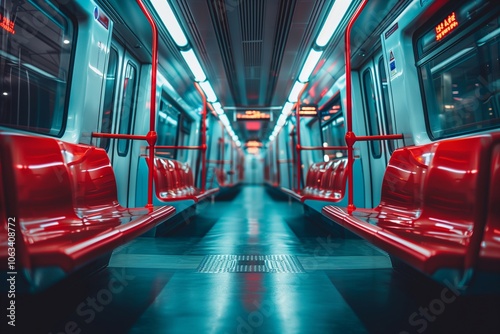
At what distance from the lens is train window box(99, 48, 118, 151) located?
3814 mm

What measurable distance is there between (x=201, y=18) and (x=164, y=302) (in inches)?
143

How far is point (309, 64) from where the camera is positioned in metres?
4.59

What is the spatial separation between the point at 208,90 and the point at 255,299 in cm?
526

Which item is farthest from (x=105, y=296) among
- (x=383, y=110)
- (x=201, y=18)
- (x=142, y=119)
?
(x=383, y=110)

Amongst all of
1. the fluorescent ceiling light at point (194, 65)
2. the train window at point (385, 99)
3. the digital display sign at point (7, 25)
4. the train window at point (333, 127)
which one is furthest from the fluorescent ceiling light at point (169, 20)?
the train window at point (333, 127)

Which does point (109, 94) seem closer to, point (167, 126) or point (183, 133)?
point (167, 126)

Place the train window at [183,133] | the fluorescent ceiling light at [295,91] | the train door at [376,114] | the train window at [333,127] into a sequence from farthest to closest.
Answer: the train window at [183,133], the train window at [333,127], the fluorescent ceiling light at [295,91], the train door at [376,114]

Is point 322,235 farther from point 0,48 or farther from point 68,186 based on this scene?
point 0,48

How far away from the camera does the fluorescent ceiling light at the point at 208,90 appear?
228 inches

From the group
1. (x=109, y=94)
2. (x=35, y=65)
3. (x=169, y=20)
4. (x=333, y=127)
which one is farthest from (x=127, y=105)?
(x=333, y=127)

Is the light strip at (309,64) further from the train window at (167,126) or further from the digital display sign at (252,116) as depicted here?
the digital display sign at (252,116)

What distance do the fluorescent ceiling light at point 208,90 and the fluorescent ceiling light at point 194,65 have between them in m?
0.34

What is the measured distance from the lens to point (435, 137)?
119 inches

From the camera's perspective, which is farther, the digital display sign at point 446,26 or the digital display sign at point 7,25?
the digital display sign at point 446,26
